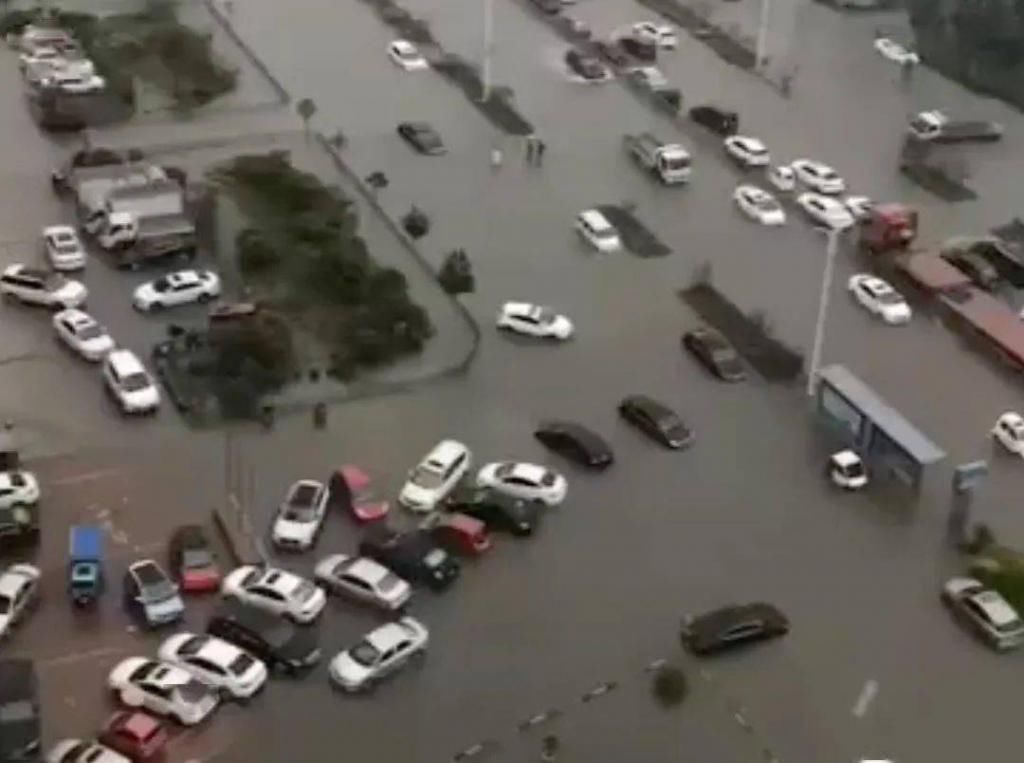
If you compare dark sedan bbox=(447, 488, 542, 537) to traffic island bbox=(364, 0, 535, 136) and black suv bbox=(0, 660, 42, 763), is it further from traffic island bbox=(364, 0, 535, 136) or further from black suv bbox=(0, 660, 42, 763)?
traffic island bbox=(364, 0, 535, 136)

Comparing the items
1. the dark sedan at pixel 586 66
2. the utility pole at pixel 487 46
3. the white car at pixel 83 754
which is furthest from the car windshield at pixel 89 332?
the dark sedan at pixel 586 66

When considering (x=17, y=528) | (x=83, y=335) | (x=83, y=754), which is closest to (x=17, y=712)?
(x=83, y=754)

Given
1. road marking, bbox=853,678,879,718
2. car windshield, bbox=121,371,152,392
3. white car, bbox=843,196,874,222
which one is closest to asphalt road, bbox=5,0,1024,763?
road marking, bbox=853,678,879,718

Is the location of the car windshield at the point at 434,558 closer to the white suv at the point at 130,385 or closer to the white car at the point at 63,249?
the white suv at the point at 130,385

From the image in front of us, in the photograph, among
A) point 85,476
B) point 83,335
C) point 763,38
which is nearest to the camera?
point 85,476

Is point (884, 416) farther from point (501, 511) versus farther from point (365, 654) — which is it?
point (365, 654)

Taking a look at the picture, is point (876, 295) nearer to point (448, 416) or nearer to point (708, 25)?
point (448, 416)

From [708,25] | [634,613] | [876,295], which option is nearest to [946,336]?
[876,295]
